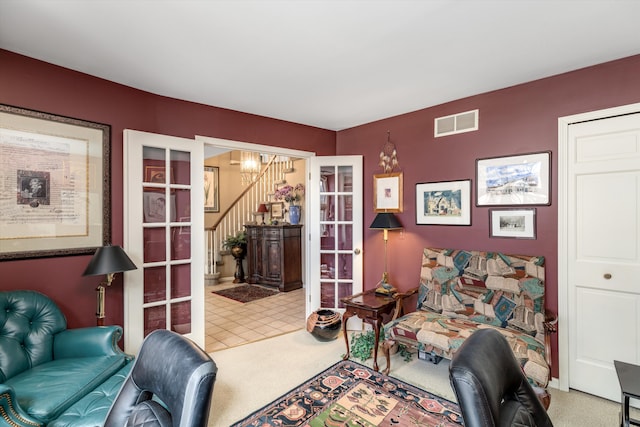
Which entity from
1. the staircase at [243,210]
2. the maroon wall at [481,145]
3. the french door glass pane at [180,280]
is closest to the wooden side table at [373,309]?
the maroon wall at [481,145]

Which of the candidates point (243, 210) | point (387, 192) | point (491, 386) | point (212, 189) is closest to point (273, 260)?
point (243, 210)

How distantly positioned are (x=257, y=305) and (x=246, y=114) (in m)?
2.94

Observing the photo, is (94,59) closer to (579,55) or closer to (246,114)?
(246,114)

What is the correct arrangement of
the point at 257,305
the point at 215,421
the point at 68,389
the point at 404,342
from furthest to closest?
1. the point at 257,305
2. the point at 404,342
3. the point at 215,421
4. the point at 68,389

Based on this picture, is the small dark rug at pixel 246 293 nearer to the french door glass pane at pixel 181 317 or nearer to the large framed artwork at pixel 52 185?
the french door glass pane at pixel 181 317

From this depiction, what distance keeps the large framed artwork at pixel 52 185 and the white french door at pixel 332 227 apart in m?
2.22

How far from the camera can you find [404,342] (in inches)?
104

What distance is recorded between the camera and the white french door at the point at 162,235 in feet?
8.89

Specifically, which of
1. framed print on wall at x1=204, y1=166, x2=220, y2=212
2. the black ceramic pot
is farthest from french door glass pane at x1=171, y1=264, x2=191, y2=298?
framed print on wall at x1=204, y1=166, x2=220, y2=212

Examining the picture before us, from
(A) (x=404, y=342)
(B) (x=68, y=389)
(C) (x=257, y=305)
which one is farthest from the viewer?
(C) (x=257, y=305)

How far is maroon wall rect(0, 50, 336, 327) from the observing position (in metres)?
2.23

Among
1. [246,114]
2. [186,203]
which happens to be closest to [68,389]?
[186,203]

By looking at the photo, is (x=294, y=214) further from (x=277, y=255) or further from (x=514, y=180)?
(x=514, y=180)

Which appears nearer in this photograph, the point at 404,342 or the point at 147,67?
the point at 147,67
